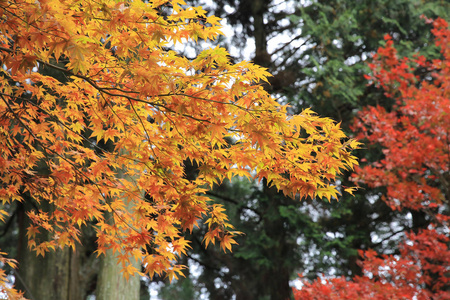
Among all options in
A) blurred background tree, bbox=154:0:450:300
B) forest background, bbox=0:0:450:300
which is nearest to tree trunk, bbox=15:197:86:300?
forest background, bbox=0:0:450:300

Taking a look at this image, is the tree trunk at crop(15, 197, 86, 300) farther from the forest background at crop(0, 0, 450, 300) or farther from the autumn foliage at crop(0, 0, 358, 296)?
the autumn foliage at crop(0, 0, 358, 296)

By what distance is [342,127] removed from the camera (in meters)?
9.62

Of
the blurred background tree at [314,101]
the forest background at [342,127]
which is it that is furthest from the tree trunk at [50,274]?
the blurred background tree at [314,101]

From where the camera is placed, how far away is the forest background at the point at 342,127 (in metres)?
8.53

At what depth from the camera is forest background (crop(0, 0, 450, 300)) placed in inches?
336

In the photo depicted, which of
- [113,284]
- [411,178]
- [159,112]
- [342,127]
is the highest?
[342,127]

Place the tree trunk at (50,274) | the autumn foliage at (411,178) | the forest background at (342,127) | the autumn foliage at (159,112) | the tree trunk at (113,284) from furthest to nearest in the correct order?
1. the forest background at (342,127)
2. the tree trunk at (50,274)
3. the autumn foliage at (411,178)
4. the tree trunk at (113,284)
5. the autumn foliage at (159,112)

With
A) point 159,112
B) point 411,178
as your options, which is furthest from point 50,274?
point 411,178

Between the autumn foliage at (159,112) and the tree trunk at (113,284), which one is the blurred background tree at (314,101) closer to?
the tree trunk at (113,284)

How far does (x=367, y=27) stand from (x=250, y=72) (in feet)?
25.8

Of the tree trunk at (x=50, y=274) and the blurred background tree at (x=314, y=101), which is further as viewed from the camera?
the blurred background tree at (x=314, y=101)

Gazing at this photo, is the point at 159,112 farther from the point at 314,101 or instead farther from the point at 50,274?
the point at 314,101

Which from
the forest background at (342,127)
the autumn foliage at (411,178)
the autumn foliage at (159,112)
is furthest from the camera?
the forest background at (342,127)

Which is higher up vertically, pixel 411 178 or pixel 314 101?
pixel 314 101
